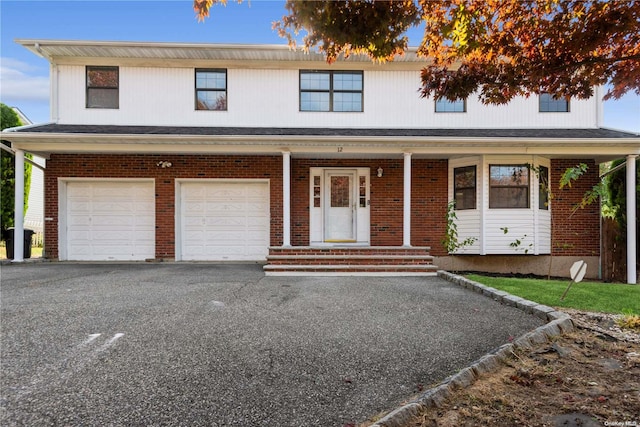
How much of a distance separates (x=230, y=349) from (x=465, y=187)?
27.0ft

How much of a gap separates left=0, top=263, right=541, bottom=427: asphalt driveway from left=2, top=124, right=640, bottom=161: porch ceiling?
3.85m

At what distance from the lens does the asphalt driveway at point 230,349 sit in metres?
2.41

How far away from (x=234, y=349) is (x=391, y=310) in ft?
7.71

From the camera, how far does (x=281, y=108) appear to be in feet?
33.9

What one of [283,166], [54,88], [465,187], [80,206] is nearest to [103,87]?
[54,88]

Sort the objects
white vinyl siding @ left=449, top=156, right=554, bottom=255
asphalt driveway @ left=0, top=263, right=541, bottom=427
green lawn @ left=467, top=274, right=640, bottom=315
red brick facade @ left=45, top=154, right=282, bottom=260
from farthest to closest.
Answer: red brick facade @ left=45, top=154, right=282, bottom=260
white vinyl siding @ left=449, top=156, right=554, bottom=255
green lawn @ left=467, top=274, right=640, bottom=315
asphalt driveway @ left=0, top=263, right=541, bottom=427

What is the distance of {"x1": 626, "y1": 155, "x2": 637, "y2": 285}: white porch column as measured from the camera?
336 inches

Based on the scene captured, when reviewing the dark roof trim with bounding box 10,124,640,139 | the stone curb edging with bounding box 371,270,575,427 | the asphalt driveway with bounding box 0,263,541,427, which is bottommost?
the asphalt driveway with bounding box 0,263,541,427

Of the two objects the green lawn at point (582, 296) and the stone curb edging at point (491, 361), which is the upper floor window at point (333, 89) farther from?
the stone curb edging at point (491, 361)

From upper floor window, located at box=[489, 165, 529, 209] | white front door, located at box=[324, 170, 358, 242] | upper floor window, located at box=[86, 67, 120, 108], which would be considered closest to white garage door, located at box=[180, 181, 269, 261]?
white front door, located at box=[324, 170, 358, 242]

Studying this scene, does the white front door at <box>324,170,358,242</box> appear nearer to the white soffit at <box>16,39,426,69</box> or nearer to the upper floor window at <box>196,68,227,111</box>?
the white soffit at <box>16,39,426,69</box>

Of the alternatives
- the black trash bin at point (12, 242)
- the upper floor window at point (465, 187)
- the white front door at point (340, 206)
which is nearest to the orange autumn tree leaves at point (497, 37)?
the upper floor window at point (465, 187)

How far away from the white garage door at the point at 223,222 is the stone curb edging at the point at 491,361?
649 cm

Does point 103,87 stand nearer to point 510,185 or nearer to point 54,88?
point 54,88
